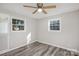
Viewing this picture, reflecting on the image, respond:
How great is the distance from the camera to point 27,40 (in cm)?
171

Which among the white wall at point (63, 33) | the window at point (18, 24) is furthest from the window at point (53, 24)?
the window at point (18, 24)

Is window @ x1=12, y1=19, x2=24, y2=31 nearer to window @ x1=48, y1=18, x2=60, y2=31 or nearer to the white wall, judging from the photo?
the white wall

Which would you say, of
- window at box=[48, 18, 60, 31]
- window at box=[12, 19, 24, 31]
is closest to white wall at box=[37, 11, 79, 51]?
window at box=[48, 18, 60, 31]

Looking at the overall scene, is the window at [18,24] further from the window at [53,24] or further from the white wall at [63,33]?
the window at [53,24]

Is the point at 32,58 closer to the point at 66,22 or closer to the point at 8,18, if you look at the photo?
the point at 8,18

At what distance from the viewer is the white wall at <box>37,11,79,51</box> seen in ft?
5.96

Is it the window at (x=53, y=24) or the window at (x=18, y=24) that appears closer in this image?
the window at (x=18, y=24)

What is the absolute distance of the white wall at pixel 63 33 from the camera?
5.96 feet

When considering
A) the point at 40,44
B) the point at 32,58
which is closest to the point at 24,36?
the point at 40,44

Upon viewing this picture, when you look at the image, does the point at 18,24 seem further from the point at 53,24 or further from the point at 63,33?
the point at 63,33

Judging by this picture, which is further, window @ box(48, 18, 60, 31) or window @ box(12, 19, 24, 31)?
window @ box(48, 18, 60, 31)

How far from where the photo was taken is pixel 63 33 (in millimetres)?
2184

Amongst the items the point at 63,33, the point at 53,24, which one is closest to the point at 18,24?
the point at 53,24

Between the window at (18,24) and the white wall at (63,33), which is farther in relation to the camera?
the white wall at (63,33)
